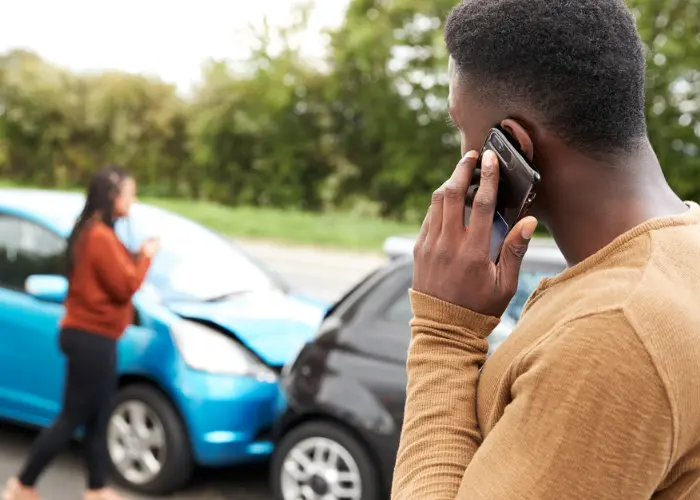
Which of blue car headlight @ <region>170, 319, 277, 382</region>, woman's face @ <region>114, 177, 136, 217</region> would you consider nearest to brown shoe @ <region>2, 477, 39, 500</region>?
blue car headlight @ <region>170, 319, 277, 382</region>

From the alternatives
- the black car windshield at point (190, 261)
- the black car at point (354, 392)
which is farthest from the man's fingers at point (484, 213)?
the black car windshield at point (190, 261)

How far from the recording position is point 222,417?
4.07 meters

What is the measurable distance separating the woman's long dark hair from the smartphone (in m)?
3.07

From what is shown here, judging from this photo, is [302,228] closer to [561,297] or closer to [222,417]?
[222,417]

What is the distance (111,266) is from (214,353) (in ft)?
2.31

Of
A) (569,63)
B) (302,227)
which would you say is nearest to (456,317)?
(569,63)

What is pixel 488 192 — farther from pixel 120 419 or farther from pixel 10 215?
pixel 10 215

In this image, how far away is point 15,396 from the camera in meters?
4.70

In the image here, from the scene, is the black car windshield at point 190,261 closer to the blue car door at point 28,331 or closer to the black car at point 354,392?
the blue car door at point 28,331

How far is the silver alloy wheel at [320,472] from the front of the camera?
3.70m

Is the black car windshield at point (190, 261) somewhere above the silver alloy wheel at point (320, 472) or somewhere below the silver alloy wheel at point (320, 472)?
above

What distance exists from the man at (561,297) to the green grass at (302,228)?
18.3 m

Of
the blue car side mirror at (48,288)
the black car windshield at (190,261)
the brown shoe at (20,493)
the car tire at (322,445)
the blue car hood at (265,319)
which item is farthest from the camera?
the black car windshield at (190,261)

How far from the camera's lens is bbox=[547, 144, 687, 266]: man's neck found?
1089 mm
